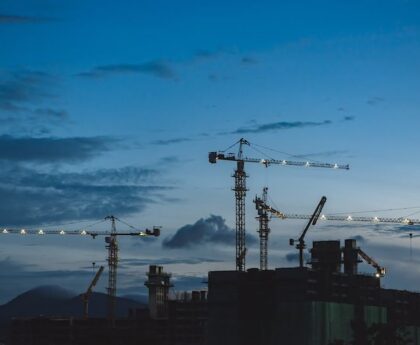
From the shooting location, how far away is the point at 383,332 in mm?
197125
